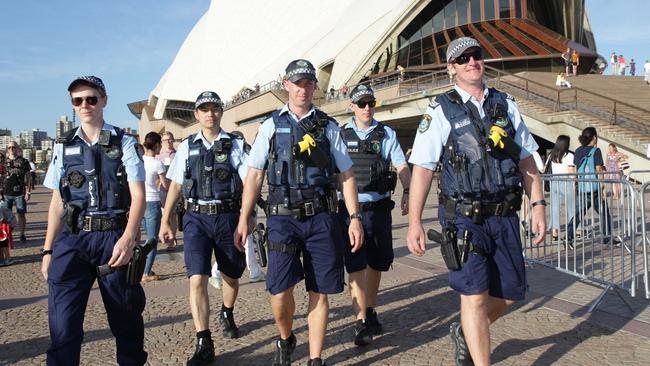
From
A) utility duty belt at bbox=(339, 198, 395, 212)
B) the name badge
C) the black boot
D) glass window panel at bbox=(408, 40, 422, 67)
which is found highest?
glass window panel at bbox=(408, 40, 422, 67)

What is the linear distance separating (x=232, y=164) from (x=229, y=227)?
0.53 metres

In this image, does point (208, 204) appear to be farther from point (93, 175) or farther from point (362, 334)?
point (362, 334)

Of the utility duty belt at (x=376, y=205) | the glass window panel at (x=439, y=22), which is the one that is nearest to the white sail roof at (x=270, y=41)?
the glass window panel at (x=439, y=22)

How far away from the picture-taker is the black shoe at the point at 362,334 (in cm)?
409

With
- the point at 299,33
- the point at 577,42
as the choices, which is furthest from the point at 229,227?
the point at 299,33

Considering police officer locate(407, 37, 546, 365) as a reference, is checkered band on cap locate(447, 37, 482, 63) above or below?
above

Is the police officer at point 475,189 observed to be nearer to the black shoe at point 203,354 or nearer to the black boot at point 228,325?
the black shoe at point 203,354

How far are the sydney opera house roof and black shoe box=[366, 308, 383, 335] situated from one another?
30.3 m

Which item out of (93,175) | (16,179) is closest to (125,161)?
(93,175)

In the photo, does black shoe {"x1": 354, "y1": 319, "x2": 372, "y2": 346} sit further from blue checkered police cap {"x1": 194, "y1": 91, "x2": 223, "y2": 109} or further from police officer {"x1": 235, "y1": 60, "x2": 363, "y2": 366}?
blue checkered police cap {"x1": 194, "y1": 91, "x2": 223, "y2": 109}

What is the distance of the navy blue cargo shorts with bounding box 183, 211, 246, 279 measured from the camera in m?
4.04

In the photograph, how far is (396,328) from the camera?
4.55 m

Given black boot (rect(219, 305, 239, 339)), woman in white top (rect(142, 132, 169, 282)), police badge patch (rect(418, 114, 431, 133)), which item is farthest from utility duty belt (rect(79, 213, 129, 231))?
woman in white top (rect(142, 132, 169, 282))

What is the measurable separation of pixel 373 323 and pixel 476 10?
40105 millimetres
